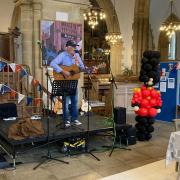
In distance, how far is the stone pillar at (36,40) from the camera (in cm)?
709

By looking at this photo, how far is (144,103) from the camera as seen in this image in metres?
5.64

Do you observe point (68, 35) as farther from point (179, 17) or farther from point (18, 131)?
point (179, 17)

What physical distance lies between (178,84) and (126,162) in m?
3.85

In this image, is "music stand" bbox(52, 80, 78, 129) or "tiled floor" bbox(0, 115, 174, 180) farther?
"music stand" bbox(52, 80, 78, 129)

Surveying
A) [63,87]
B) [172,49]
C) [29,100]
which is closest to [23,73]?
[29,100]

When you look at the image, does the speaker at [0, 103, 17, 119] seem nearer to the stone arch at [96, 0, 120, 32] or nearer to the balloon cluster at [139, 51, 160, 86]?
the balloon cluster at [139, 51, 160, 86]

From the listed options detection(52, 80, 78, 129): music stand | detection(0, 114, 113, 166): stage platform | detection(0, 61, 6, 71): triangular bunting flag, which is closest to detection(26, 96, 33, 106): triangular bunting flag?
detection(0, 61, 6, 71): triangular bunting flag

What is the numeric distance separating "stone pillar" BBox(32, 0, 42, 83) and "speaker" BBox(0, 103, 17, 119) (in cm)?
156

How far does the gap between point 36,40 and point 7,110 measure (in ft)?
7.07

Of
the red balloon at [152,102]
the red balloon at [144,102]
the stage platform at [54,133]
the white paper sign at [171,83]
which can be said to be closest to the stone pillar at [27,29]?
the stage platform at [54,133]

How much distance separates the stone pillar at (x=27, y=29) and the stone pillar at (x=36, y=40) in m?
0.11

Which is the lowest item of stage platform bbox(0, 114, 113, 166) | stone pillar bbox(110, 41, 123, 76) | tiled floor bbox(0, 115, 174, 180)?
tiled floor bbox(0, 115, 174, 180)

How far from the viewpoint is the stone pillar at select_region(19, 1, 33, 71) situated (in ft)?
23.5

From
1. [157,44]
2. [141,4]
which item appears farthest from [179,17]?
[141,4]
